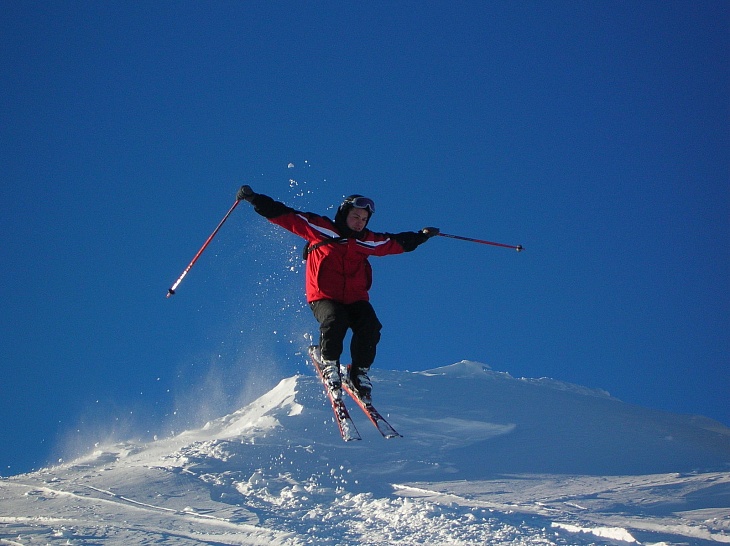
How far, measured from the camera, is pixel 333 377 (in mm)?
8148

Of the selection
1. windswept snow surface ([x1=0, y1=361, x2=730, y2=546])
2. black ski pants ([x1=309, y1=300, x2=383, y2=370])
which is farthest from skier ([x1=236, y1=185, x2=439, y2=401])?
windswept snow surface ([x1=0, y1=361, x2=730, y2=546])

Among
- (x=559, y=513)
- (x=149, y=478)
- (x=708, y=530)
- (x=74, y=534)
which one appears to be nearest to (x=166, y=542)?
(x=74, y=534)

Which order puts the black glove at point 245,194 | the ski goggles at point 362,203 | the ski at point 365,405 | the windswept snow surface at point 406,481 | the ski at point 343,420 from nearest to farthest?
the windswept snow surface at point 406,481 → the ski at point 343,420 → the black glove at point 245,194 → the ski at point 365,405 → the ski goggles at point 362,203

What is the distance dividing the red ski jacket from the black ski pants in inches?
5.1

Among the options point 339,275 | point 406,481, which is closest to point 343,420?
point 339,275

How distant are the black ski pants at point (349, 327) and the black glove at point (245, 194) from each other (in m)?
1.52

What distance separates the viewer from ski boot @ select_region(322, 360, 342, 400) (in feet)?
26.6

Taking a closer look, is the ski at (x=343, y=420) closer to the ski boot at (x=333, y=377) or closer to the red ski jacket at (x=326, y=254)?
the ski boot at (x=333, y=377)

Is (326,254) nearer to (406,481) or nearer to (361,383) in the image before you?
(361,383)

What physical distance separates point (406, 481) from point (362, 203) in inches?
165

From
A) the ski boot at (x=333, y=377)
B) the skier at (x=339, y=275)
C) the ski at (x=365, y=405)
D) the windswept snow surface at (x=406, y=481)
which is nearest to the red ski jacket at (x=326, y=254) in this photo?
the skier at (x=339, y=275)

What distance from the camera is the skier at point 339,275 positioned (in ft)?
26.5

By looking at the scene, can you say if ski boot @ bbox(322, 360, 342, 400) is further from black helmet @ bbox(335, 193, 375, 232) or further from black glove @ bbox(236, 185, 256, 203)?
black glove @ bbox(236, 185, 256, 203)

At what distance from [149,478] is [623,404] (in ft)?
38.5
